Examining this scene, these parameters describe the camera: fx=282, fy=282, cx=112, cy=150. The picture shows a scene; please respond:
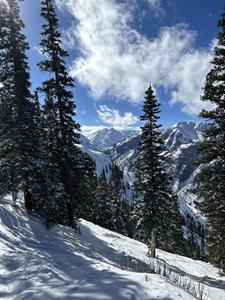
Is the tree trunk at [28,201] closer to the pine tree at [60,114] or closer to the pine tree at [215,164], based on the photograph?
the pine tree at [60,114]

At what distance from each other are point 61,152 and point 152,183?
7.54m

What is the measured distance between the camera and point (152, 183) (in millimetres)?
22406

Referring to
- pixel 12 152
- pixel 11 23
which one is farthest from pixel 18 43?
pixel 12 152

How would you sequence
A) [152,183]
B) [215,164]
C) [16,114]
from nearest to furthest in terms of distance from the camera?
[215,164] → [16,114] → [152,183]

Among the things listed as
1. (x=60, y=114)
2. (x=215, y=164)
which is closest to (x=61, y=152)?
(x=60, y=114)

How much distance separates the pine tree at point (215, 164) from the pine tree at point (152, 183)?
7.62m

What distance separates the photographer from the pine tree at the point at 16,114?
60.7 ft

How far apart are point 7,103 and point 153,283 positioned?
Result: 16743 mm

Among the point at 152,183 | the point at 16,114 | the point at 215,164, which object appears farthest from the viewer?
the point at 152,183

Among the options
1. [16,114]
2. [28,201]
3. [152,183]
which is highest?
[16,114]

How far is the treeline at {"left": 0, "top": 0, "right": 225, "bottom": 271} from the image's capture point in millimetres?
14234

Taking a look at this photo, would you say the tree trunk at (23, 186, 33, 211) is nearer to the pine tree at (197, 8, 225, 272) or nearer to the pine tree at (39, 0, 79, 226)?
the pine tree at (39, 0, 79, 226)

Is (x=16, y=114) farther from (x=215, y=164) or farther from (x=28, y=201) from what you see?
(x=215, y=164)

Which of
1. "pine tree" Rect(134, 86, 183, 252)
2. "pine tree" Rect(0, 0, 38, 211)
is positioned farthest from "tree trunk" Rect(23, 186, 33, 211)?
"pine tree" Rect(134, 86, 183, 252)
